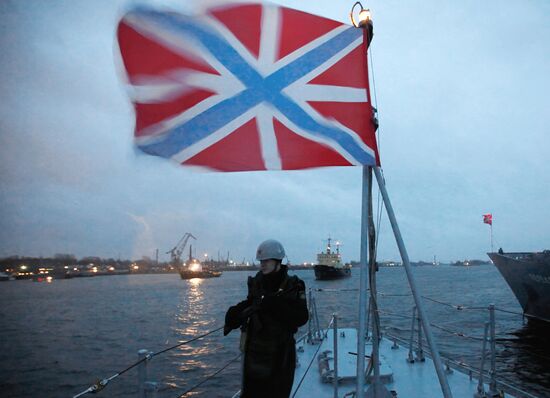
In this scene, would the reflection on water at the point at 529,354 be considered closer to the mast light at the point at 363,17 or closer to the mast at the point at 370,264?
the mast at the point at 370,264

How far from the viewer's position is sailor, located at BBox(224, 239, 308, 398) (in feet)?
7.97

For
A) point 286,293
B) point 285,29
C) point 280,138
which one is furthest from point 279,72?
point 286,293

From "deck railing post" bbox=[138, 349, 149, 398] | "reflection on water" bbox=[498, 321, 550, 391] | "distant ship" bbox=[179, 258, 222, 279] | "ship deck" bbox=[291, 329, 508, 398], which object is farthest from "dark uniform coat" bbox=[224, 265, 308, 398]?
"distant ship" bbox=[179, 258, 222, 279]

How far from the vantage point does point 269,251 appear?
266 cm

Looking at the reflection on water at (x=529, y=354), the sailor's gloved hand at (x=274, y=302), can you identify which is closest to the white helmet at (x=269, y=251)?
the sailor's gloved hand at (x=274, y=302)

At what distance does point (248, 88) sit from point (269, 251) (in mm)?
1379

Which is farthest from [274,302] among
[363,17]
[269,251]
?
[363,17]

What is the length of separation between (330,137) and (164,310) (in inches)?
1595

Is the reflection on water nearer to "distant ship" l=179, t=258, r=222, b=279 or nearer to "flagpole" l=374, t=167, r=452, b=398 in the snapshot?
"flagpole" l=374, t=167, r=452, b=398

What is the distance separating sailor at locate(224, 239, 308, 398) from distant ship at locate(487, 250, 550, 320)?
2017cm

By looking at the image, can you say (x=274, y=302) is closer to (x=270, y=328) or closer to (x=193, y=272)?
(x=270, y=328)

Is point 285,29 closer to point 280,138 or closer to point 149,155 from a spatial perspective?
point 280,138

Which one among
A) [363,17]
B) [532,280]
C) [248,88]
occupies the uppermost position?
[363,17]

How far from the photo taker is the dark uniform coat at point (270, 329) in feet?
7.97
